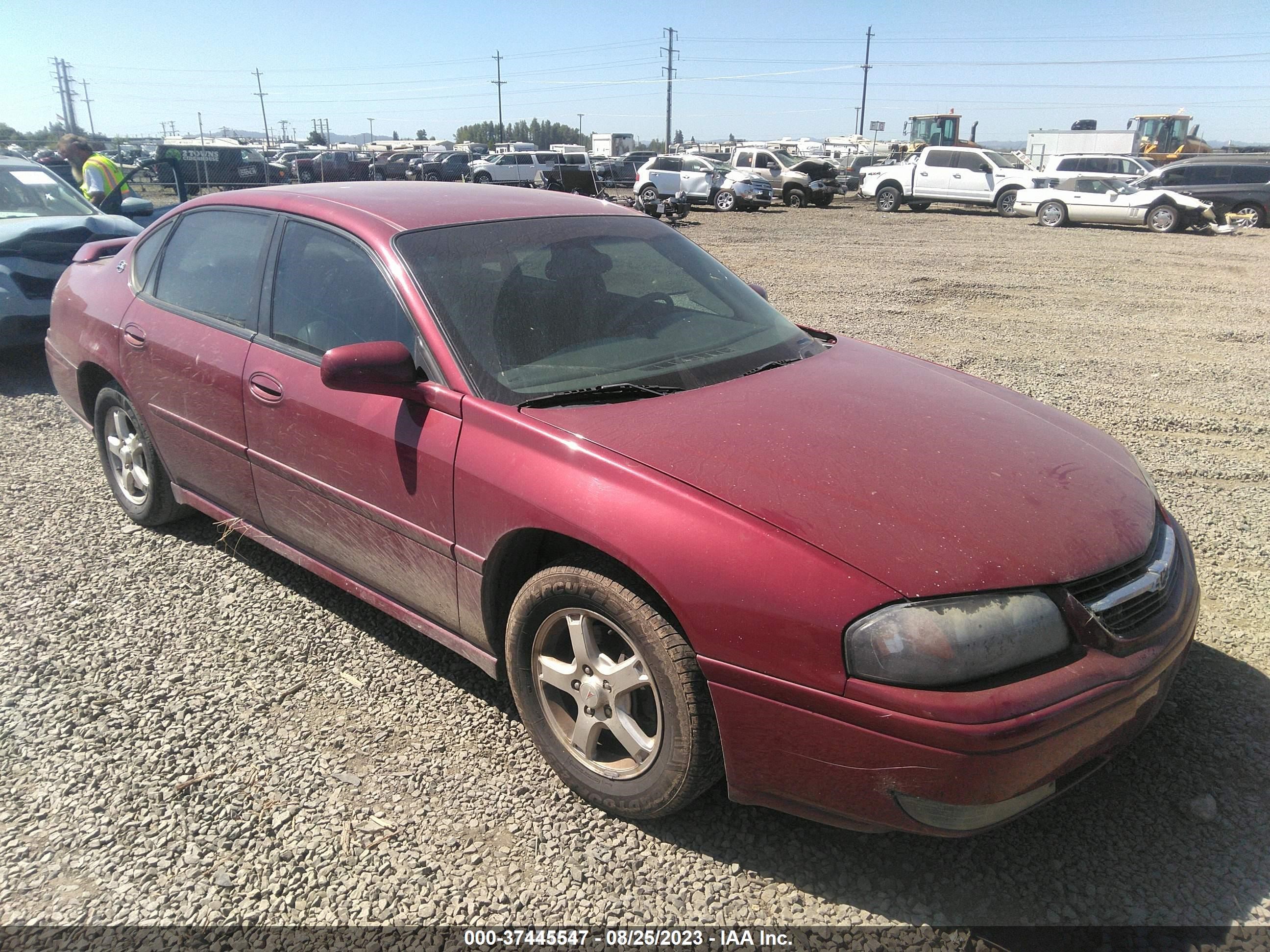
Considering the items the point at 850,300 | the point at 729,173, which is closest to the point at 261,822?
the point at 850,300

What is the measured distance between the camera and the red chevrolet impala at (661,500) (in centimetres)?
191

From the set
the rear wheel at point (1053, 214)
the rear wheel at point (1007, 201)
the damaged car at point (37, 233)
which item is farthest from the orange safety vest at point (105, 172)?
the rear wheel at point (1007, 201)

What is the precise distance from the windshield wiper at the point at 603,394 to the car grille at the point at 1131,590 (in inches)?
50.7

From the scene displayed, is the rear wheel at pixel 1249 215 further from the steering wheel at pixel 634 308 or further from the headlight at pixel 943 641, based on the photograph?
the headlight at pixel 943 641

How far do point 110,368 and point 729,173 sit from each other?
25.7m

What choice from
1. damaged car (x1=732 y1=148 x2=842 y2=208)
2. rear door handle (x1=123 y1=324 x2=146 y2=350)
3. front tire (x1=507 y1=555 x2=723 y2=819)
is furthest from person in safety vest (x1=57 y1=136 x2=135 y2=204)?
damaged car (x1=732 y1=148 x2=842 y2=208)

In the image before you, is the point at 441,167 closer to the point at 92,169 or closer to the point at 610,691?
the point at 92,169

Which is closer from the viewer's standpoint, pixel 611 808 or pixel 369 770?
pixel 611 808

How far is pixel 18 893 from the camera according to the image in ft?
6.98

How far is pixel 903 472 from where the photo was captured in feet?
7.43

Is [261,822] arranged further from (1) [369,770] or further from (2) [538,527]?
(2) [538,527]

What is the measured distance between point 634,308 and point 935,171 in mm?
26170

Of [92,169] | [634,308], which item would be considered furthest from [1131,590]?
[92,169]

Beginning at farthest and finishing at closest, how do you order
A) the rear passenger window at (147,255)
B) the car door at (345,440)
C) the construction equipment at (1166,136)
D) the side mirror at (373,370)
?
the construction equipment at (1166,136)
the rear passenger window at (147,255)
the car door at (345,440)
the side mirror at (373,370)
